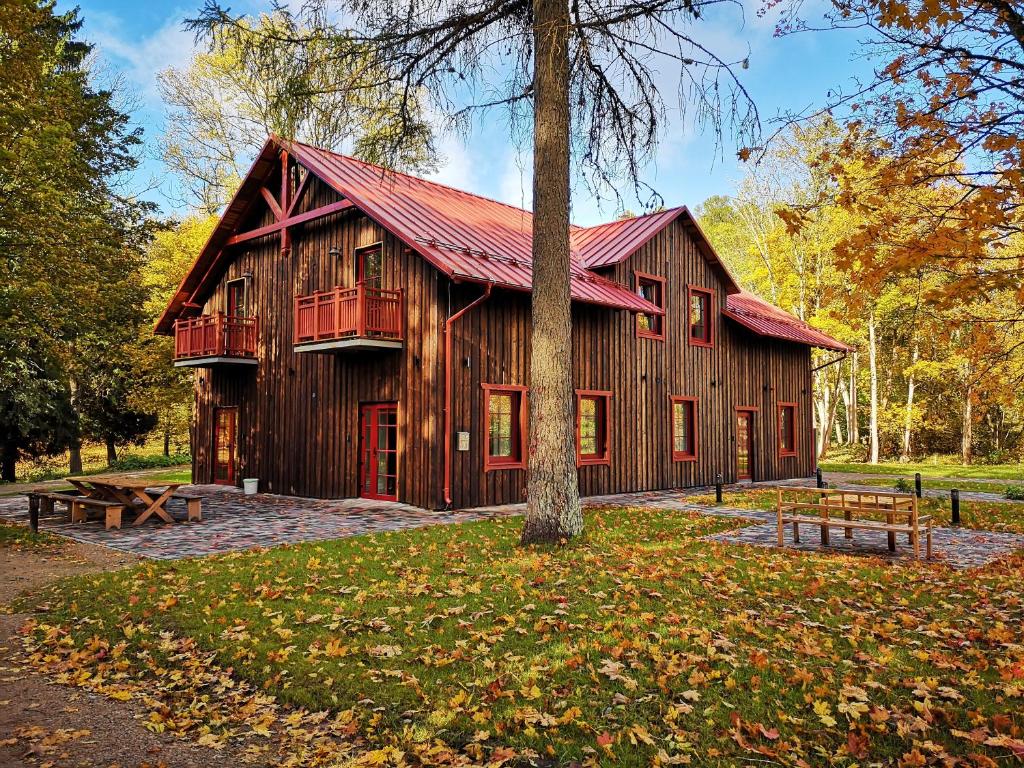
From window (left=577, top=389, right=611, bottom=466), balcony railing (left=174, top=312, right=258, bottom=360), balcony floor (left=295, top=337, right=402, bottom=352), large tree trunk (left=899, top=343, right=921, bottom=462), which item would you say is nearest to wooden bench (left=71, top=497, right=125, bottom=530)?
balcony floor (left=295, top=337, right=402, bottom=352)

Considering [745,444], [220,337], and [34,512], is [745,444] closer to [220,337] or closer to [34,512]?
[220,337]

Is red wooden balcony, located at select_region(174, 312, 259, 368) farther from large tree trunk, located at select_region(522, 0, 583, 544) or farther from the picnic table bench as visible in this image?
the picnic table bench

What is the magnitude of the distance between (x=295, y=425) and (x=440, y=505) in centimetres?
519

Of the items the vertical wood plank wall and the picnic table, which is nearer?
the picnic table

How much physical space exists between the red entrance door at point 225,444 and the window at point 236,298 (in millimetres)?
2641

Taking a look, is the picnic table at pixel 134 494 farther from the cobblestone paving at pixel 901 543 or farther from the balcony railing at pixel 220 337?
the cobblestone paving at pixel 901 543

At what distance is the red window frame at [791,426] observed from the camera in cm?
2194

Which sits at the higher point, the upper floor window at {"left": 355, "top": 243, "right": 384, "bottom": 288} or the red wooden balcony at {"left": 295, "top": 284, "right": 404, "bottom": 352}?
the upper floor window at {"left": 355, "top": 243, "right": 384, "bottom": 288}

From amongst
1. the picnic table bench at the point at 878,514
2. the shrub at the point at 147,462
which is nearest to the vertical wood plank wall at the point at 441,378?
the picnic table bench at the point at 878,514

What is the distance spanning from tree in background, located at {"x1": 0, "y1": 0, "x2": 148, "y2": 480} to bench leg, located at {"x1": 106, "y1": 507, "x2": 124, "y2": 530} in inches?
155

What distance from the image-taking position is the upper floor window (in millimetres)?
14961

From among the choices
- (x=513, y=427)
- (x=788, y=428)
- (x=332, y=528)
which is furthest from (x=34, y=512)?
(x=788, y=428)

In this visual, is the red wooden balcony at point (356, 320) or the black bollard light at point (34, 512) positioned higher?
the red wooden balcony at point (356, 320)

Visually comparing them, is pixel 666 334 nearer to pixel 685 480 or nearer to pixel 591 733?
pixel 685 480
